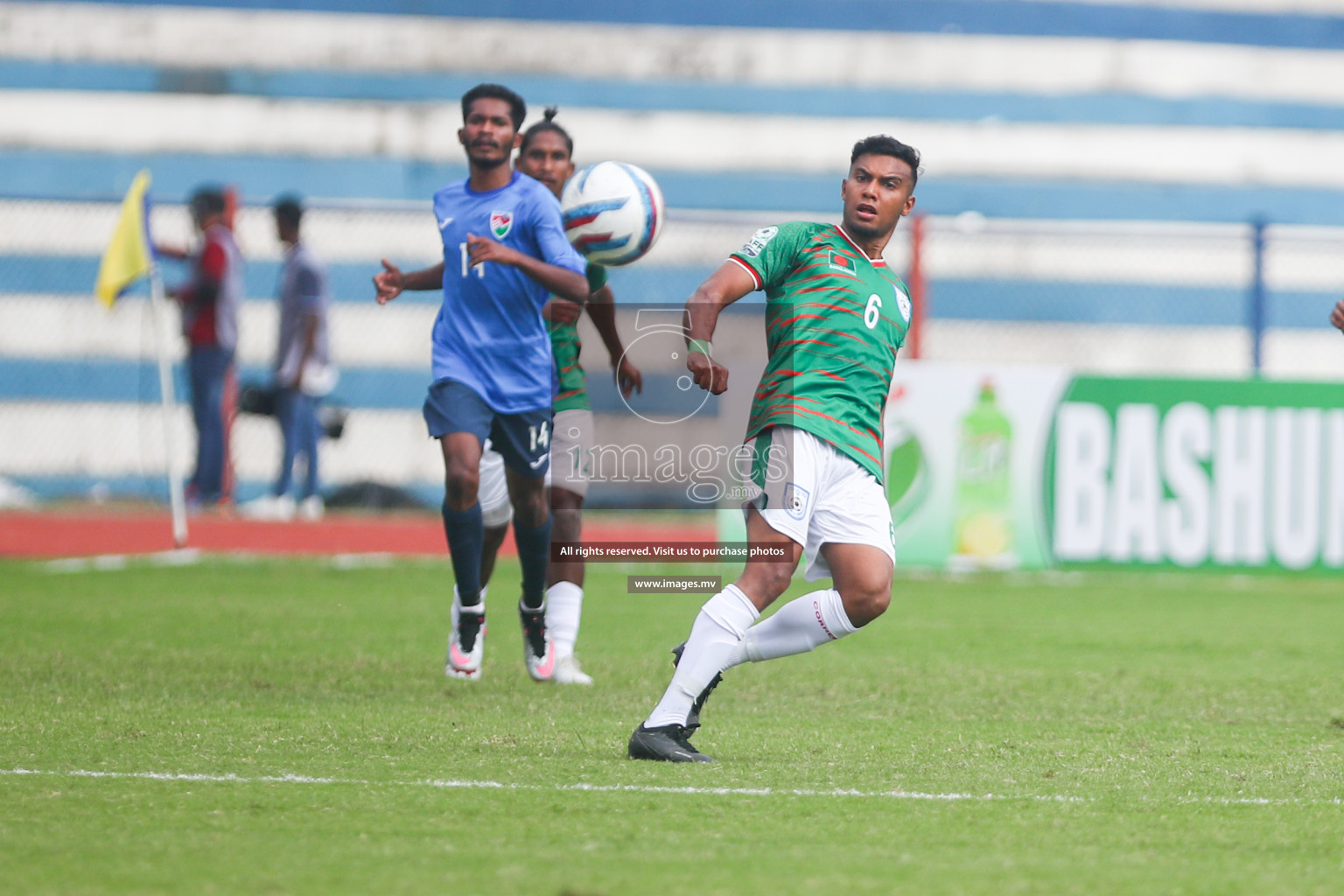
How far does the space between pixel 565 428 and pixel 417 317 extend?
8.69 metres

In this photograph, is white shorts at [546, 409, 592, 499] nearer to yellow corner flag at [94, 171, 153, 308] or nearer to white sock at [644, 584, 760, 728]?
white sock at [644, 584, 760, 728]

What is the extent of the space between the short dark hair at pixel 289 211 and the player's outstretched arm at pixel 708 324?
27.8 ft

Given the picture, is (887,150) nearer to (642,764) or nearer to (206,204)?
(642,764)

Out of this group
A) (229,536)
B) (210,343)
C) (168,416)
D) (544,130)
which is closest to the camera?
(544,130)

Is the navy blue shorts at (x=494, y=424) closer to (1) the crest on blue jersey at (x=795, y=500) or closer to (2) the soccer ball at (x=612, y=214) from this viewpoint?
(2) the soccer ball at (x=612, y=214)

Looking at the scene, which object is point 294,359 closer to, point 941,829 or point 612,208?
point 612,208

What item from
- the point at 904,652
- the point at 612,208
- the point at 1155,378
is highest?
the point at 612,208

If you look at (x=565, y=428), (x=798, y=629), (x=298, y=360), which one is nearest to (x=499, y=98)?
(x=565, y=428)

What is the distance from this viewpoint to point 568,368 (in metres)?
7.50

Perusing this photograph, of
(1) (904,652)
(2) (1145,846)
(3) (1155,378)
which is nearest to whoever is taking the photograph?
(2) (1145,846)

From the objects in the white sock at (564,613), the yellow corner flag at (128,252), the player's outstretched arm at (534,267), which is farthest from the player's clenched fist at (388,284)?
the yellow corner flag at (128,252)

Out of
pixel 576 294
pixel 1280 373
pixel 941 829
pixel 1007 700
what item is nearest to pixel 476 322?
pixel 576 294

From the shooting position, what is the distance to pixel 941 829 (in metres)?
4.18

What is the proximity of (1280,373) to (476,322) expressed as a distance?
39.2ft
